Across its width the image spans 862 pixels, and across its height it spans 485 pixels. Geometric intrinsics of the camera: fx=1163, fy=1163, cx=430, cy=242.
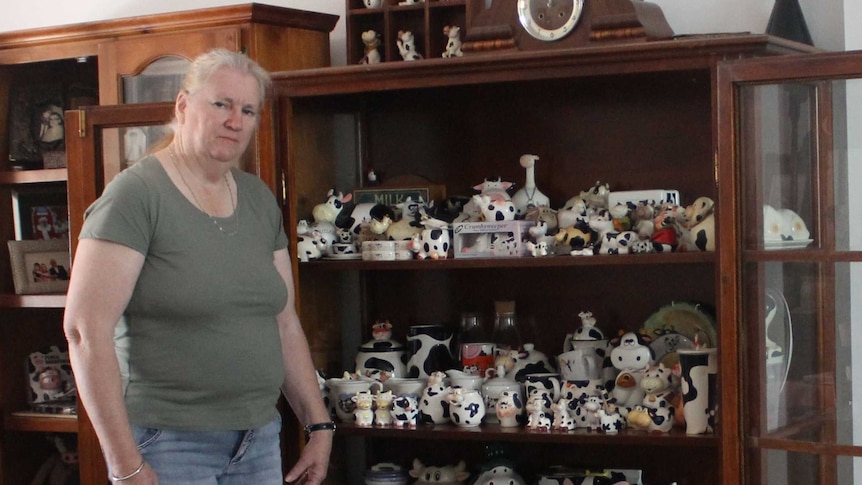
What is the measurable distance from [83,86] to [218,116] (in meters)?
0.99

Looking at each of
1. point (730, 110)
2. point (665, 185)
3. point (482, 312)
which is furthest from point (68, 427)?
point (730, 110)

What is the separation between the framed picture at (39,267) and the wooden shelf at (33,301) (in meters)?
0.03

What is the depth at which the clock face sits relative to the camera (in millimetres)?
2090

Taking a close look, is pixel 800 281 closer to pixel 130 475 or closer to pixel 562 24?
pixel 562 24

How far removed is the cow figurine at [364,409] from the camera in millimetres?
2215

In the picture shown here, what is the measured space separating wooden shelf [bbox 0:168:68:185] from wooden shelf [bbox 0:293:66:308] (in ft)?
0.83

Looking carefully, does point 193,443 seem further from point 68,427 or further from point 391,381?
point 68,427

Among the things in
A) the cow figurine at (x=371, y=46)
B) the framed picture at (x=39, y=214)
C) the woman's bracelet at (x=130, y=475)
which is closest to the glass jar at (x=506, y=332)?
the cow figurine at (x=371, y=46)

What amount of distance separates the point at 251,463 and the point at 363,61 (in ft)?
3.19

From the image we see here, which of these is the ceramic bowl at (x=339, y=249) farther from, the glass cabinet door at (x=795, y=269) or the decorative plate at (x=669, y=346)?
the glass cabinet door at (x=795, y=269)

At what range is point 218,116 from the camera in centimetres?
181

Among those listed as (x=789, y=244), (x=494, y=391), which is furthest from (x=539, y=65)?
(x=494, y=391)

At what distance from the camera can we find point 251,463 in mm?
1833

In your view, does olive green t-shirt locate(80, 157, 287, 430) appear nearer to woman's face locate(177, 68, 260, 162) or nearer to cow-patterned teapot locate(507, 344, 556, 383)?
woman's face locate(177, 68, 260, 162)
